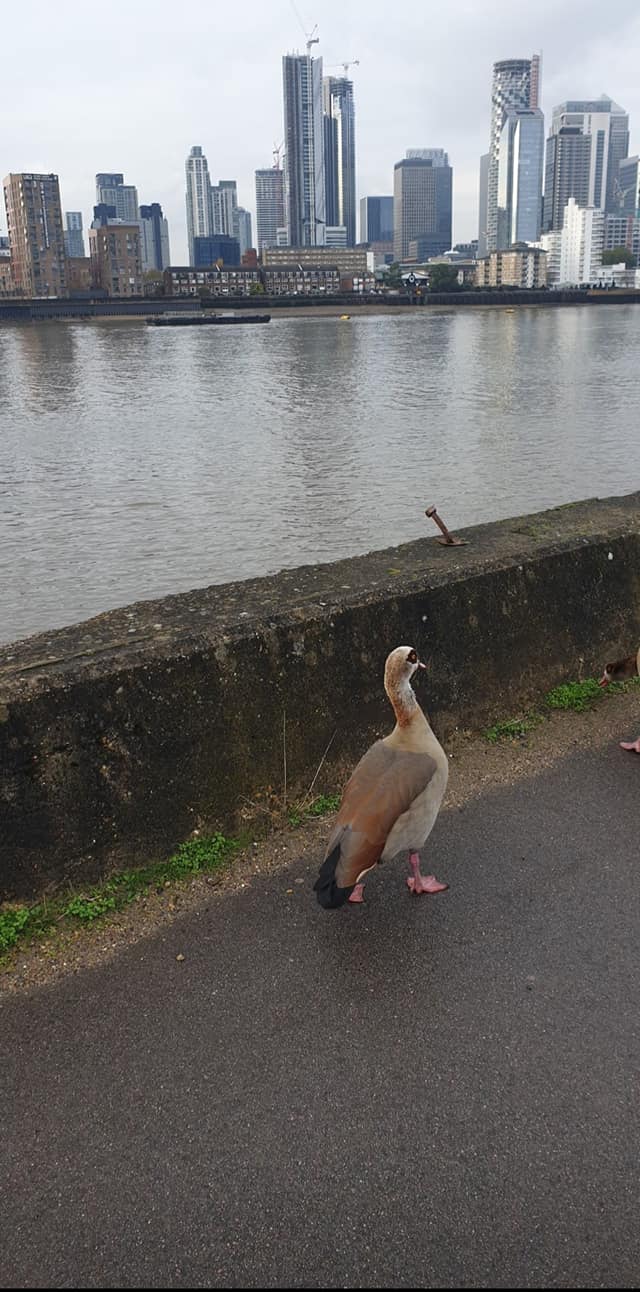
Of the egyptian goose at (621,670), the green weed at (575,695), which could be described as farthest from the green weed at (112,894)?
the egyptian goose at (621,670)

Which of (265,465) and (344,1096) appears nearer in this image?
(344,1096)

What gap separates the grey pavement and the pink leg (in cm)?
5

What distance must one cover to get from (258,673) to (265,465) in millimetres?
20894

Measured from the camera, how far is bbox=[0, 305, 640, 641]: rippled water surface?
53.7 ft

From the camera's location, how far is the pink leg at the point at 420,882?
422 centimetres

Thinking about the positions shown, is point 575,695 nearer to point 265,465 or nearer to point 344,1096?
point 344,1096

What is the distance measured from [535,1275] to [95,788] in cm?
252

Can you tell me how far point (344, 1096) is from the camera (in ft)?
10.2

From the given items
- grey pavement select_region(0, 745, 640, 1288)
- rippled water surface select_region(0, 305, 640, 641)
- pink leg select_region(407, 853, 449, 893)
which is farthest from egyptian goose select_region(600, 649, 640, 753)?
rippled water surface select_region(0, 305, 640, 641)

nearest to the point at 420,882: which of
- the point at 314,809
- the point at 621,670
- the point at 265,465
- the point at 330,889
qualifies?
the point at 330,889

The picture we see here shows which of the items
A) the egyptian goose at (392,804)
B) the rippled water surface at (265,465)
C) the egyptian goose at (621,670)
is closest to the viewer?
the egyptian goose at (392,804)

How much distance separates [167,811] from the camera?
4.50m

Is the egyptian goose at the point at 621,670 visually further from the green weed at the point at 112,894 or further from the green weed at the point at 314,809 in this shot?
the green weed at the point at 112,894

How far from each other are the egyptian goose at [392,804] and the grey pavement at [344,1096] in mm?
258
